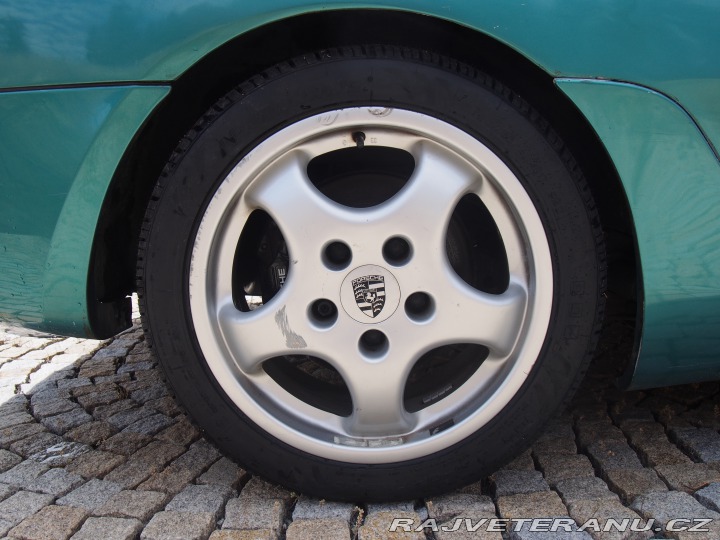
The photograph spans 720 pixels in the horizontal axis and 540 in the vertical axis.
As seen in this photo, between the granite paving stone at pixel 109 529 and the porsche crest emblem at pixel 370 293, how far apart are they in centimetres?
73

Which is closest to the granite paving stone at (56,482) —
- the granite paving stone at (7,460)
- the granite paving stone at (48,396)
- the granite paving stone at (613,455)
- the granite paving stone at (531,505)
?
the granite paving stone at (7,460)

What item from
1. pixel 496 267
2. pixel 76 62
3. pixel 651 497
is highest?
pixel 76 62

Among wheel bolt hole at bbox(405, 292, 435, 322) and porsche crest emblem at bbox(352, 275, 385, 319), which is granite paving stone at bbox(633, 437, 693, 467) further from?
porsche crest emblem at bbox(352, 275, 385, 319)

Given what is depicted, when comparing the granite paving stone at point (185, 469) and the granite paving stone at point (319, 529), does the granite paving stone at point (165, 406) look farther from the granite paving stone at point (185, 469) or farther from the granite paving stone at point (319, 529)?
the granite paving stone at point (319, 529)

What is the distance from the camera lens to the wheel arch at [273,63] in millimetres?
1625

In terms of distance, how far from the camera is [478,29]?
1.51 meters

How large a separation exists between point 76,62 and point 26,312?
610mm

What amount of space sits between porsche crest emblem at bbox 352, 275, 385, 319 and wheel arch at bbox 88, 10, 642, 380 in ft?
1.89

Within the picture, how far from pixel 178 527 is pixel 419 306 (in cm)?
76

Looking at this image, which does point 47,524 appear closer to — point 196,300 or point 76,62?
→ point 196,300

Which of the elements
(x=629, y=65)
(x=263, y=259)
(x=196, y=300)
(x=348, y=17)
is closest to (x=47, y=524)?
(x=196, y=300)

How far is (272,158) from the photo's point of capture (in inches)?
63.7

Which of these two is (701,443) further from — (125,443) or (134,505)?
(125,443)

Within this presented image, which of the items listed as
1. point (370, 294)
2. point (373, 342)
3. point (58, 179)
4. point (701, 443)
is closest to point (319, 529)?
point (373, 342)
